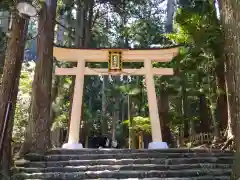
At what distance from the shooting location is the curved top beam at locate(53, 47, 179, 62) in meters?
10.9

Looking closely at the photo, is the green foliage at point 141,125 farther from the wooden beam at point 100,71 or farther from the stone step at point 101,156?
the stone step at point 101,156

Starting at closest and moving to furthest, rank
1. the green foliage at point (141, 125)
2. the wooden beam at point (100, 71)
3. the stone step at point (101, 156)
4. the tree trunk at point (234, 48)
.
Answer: the tree trunk at point (234, 48)
the stone step at point (101, 156)
the wooden beam at point (100, 71)
the green foliage at point (141, 125)

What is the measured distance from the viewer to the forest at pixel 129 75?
21.8ft

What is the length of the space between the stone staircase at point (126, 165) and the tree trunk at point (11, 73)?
461mm

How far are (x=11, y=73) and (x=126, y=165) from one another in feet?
10.7

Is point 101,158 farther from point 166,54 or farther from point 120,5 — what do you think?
point 120,5

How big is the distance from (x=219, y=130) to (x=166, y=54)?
3902mm

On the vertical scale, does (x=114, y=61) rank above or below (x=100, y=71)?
above

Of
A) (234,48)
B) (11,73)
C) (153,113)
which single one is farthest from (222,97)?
(11,73)

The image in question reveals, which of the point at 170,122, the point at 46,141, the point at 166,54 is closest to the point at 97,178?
the point at 46,141

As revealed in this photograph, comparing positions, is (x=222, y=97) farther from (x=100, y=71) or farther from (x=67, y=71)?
(x=67, y=71)

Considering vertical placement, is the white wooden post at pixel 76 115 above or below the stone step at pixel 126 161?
above

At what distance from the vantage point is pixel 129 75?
462 inches

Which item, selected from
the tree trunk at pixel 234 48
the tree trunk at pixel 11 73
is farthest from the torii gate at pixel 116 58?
the tree trunk at pixel 234 48
